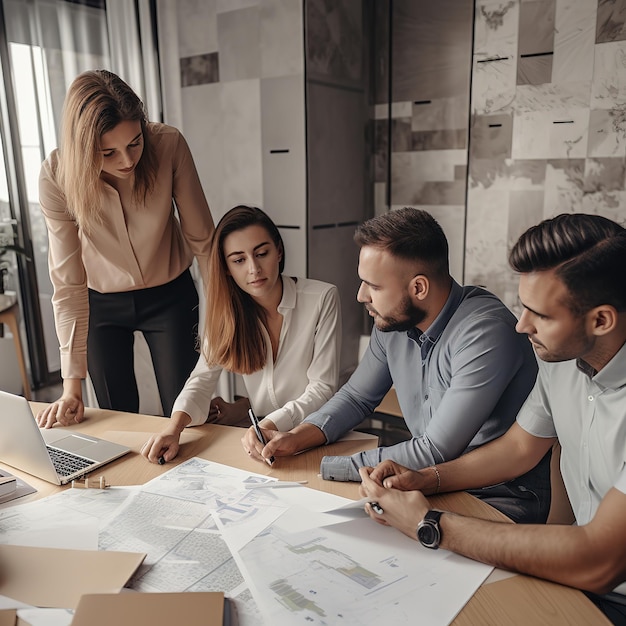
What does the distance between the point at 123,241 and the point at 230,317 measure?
511 millimetres

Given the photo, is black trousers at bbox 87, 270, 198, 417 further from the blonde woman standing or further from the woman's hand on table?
the woman's hand on table

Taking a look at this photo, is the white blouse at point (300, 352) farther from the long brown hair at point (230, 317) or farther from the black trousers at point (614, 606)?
the black trousers at point (614, 606)

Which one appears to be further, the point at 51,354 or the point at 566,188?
the point at 51,354

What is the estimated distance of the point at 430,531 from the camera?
1.05m

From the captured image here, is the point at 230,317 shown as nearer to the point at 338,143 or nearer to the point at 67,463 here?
the point at 67,463

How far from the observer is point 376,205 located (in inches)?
140

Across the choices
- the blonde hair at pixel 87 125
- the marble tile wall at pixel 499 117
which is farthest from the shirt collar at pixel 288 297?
the marble tile wall at pixel 499 117

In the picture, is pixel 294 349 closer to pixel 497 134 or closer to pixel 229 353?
pixel 229 353

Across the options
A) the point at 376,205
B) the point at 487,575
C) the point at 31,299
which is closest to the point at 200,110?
the point at 376,205

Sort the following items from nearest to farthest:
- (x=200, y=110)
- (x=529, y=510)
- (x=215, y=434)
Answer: (x=529, y=510) < (x=215, y=434) < (x=200, y=110)

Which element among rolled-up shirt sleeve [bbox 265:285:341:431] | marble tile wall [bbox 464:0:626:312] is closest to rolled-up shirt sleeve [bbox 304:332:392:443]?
rolled-up shirt sleeve [bbox 265:285:341:431]

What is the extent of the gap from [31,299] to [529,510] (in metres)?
3.03

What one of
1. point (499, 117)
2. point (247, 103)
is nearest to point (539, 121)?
point (499, 117)

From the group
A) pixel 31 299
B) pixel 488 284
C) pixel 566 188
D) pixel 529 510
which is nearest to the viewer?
pixel 529 510
